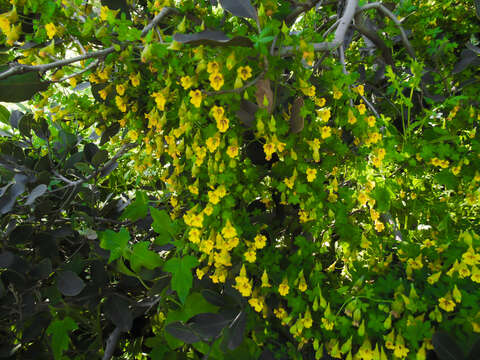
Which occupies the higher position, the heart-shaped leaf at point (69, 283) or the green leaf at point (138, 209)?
the green leaf at point (138, 209)

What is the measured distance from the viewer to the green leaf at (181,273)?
0.87m

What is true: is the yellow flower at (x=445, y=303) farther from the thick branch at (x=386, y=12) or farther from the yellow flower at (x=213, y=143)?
the thick branch at (x=386, y=12)

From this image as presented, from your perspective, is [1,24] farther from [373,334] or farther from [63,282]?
[373,334]

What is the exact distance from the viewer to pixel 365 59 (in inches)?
50.3

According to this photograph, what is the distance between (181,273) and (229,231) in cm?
20

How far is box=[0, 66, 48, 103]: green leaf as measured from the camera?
87 centimetres

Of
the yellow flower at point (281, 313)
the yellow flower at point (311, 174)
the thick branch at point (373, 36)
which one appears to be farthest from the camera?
the thick branch at point (373, 36)

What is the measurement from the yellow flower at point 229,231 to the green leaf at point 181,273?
15cm

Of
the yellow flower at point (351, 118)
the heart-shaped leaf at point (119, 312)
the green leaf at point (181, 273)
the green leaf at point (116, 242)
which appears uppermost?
the yellow flower at point (351, 118)

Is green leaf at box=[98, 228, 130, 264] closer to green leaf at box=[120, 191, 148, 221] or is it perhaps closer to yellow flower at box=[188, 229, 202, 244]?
green leaf at box=[120, 191, 148, 221]

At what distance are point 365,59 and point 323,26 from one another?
29 cm

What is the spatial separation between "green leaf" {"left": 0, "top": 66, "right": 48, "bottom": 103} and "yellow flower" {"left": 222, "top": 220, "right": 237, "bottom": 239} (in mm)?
655

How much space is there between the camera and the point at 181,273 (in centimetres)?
88

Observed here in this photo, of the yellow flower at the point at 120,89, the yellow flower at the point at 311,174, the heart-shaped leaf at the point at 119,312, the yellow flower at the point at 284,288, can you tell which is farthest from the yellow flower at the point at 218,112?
the heart-shaped leaf at the point at 119,312
